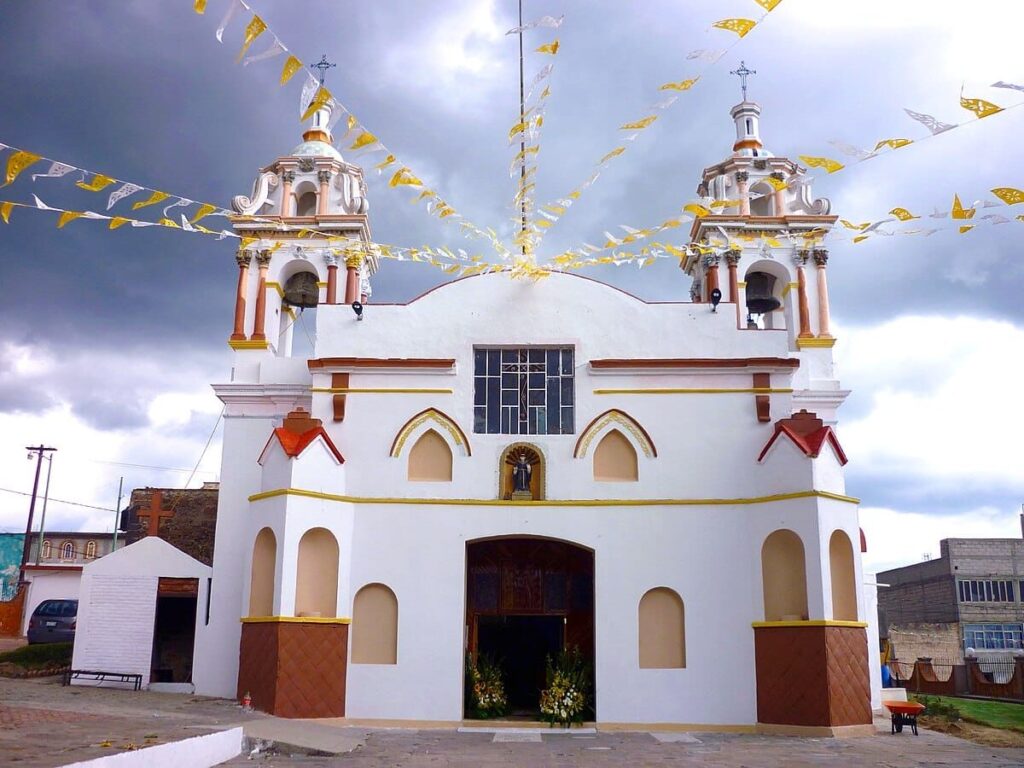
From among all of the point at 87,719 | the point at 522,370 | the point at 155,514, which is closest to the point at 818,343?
the point at 522,370

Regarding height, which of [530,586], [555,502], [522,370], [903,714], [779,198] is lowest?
[903,714]

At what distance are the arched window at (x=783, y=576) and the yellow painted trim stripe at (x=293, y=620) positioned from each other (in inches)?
291

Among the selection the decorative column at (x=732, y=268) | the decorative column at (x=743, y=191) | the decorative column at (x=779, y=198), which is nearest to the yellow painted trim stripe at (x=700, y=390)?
the decorative column at (x=732, y=268)

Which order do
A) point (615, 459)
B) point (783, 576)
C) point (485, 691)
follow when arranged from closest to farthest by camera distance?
1. point (783, 576)
2. point (485, 691)
3. point (615, 459)

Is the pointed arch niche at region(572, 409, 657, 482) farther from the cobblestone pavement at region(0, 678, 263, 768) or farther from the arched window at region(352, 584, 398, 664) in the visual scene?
the cobblestone pavement at region(0, 678, 263, 768)

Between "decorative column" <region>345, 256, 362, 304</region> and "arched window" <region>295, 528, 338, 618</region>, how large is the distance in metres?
6.36

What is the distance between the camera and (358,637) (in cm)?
1662

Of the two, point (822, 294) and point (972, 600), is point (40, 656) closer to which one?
point (822, 294)

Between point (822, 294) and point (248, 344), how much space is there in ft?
41.2

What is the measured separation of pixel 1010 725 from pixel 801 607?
15.6 feet

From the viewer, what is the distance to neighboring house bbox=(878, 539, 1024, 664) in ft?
122

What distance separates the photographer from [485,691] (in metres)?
16.8

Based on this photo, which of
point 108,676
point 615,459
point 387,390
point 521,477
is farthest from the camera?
point 108,676

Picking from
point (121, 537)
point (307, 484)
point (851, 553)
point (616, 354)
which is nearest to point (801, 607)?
point (851, 553)
